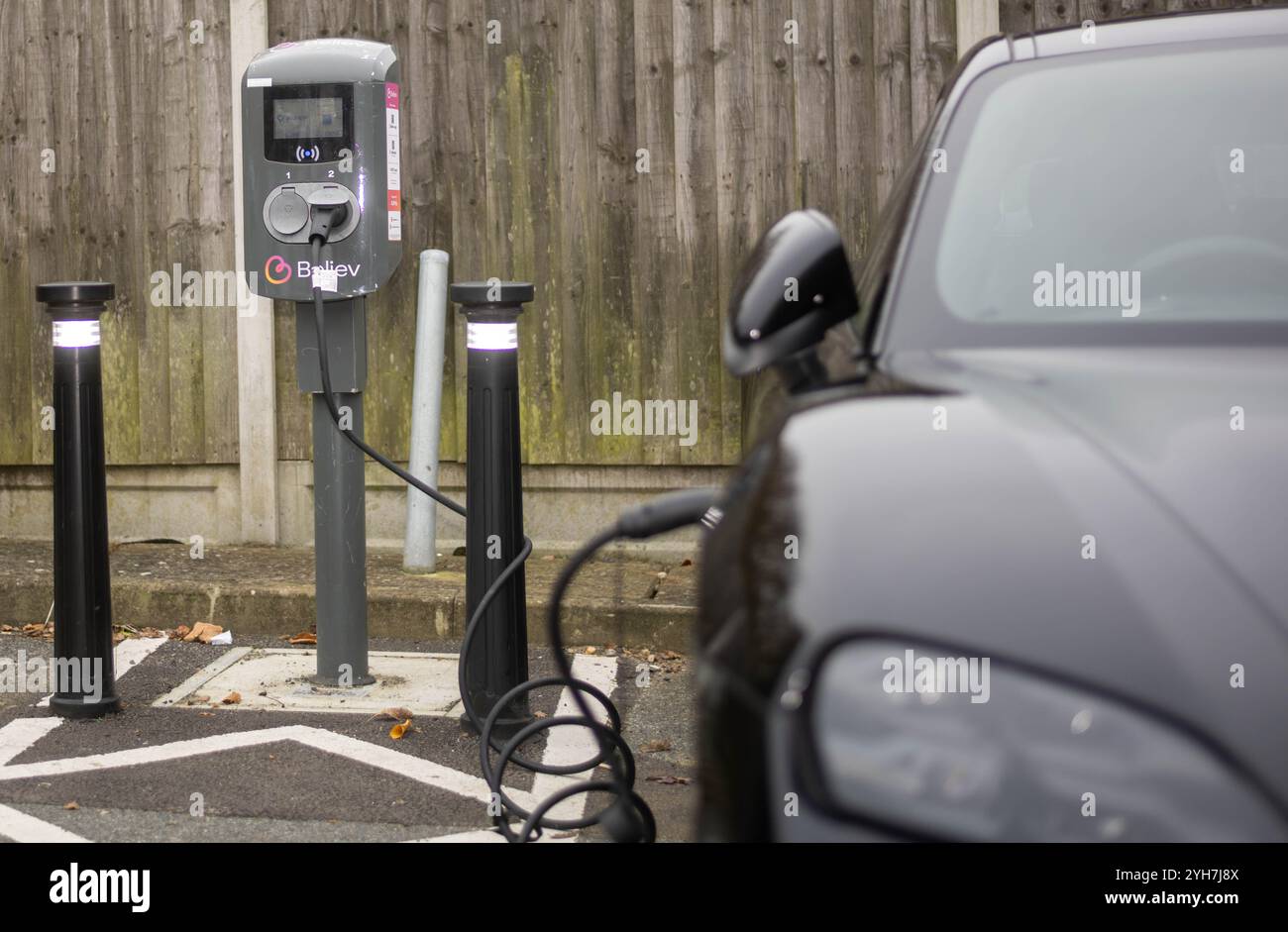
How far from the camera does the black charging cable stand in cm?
226

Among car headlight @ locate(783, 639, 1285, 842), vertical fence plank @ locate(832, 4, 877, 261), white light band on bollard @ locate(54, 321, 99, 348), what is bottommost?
car headlight @ locate(783, 639, 1285, 842)

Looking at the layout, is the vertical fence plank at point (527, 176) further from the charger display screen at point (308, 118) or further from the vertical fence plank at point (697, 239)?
the charger display screen at point (308, 118)

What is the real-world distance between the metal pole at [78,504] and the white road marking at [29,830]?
851 millimetres

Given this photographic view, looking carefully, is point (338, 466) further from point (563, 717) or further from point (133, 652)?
point (563, 717)

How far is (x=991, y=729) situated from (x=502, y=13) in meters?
5.44

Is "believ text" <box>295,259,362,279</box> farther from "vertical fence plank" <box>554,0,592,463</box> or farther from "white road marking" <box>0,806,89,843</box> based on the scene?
"vertical fence plank" <box>554,0,592,463</box>

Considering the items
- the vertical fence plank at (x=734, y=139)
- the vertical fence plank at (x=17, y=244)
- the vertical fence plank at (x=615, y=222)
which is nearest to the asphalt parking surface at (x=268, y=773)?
the vertical fence plank at (x=615, y=222)

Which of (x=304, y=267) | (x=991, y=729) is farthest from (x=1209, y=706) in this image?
(x=304, y=267)

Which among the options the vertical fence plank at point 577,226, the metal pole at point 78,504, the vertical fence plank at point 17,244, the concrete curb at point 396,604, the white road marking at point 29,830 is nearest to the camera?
the white road marking at point 29,830

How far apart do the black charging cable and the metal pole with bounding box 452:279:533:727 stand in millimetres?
51

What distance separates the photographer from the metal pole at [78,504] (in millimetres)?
4391

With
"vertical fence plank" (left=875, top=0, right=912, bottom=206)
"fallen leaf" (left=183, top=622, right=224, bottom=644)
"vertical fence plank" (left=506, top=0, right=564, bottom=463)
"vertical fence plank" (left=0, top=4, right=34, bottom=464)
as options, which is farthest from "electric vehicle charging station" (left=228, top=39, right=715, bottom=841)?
Answer: "vertical fence plank" (left=0, top=4, right=34, bottom=464)

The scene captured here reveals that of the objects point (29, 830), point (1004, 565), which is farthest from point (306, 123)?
point (1004, 565)
